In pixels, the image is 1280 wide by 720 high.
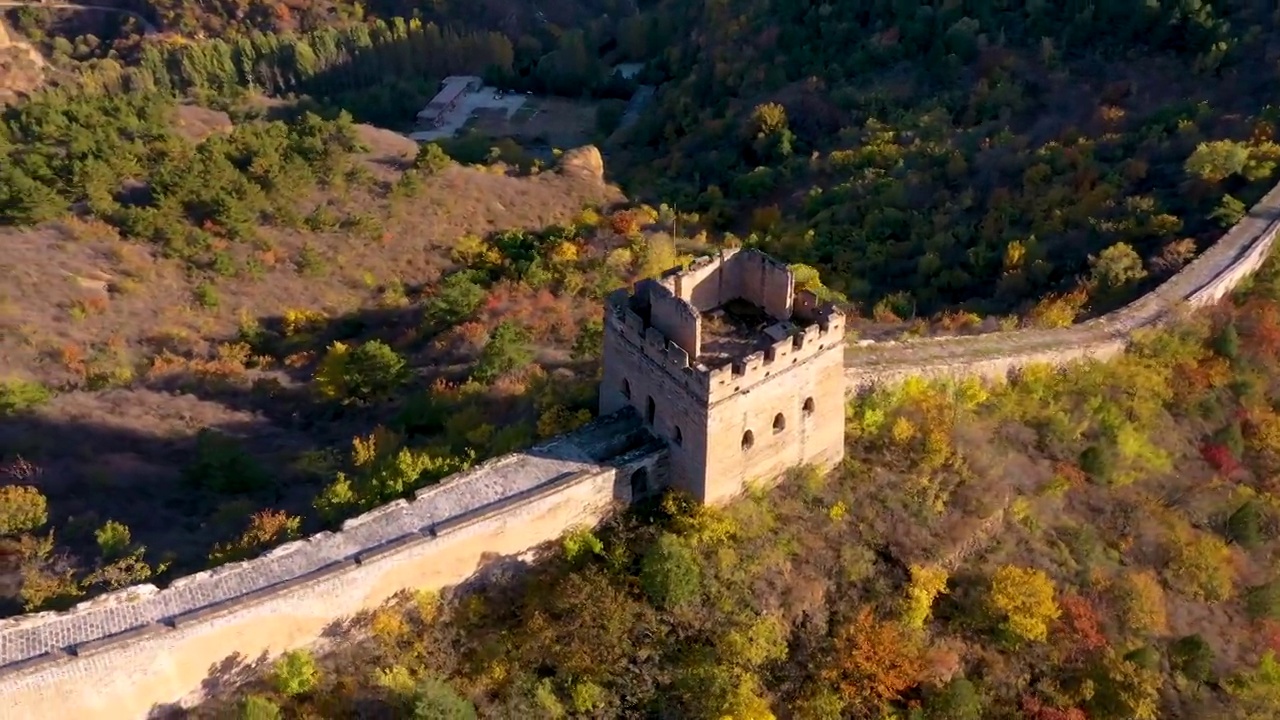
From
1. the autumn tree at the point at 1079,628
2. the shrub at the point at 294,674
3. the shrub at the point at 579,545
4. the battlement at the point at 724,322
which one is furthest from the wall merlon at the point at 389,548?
the autumn tree at the point at 1079,628

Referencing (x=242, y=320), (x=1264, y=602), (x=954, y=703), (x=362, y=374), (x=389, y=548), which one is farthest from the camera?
(x=242, y=320)

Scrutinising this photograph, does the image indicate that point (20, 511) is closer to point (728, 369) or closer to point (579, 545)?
point (579, 545)

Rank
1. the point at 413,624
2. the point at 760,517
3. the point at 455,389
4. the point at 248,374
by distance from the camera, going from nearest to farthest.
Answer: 1. the point at 413,624
2. the point at 760,517
3. the point at 455,389
4. the point at 248,374

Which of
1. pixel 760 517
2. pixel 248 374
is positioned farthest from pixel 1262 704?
pixel 248 374

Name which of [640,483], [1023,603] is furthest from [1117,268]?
[640,483]

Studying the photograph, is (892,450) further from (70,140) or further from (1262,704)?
(70,140)
